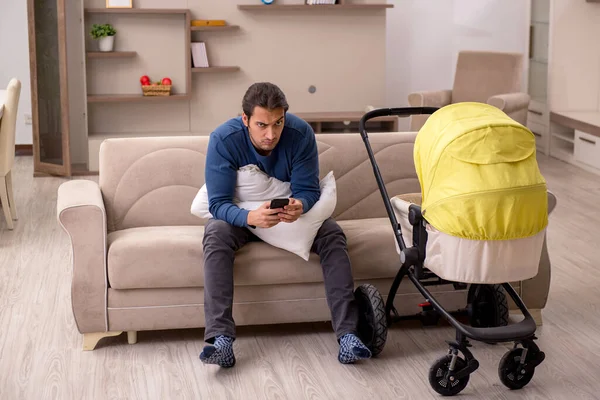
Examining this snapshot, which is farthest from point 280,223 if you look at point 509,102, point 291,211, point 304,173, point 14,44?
point 14,44

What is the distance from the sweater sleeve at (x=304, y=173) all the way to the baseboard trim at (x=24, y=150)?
4704 mm

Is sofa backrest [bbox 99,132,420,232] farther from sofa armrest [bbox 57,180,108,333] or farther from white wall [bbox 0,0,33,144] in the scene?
white wall [bbox 0,0,33,144]

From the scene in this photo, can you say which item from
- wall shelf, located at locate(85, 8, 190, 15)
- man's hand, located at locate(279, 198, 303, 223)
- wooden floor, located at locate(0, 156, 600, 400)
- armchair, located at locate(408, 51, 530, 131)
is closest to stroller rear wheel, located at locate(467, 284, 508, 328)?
wooden floor, located at locate(0, 156, 600, 400)

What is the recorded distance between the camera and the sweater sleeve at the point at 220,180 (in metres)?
3.27

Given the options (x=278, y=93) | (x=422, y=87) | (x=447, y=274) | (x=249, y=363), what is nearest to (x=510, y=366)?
(x=447, y=274)

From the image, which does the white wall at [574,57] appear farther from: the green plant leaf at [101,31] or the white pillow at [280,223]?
the white pillow at [280,223]

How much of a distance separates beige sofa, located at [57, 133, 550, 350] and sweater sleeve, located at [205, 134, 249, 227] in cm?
17

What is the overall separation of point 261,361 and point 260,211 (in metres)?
0.55

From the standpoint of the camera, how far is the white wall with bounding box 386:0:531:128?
788cm

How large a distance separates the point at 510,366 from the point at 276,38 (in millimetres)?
4552

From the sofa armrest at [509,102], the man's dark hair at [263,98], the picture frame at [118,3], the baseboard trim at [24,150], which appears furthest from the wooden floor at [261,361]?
the baseboard trim at [24,150]

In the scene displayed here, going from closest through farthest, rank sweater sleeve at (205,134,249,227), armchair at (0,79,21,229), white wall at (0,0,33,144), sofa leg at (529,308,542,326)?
sweater sleeve at (205,134,249,227), sofa leg at (529,308,542,326), armchair at (0,79,21,229), white wall at (0,0,33,144)

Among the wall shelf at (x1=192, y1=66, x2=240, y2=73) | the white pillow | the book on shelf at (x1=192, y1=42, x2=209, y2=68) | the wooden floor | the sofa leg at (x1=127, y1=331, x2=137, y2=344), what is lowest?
the wooden floor

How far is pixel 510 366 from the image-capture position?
301 cm
